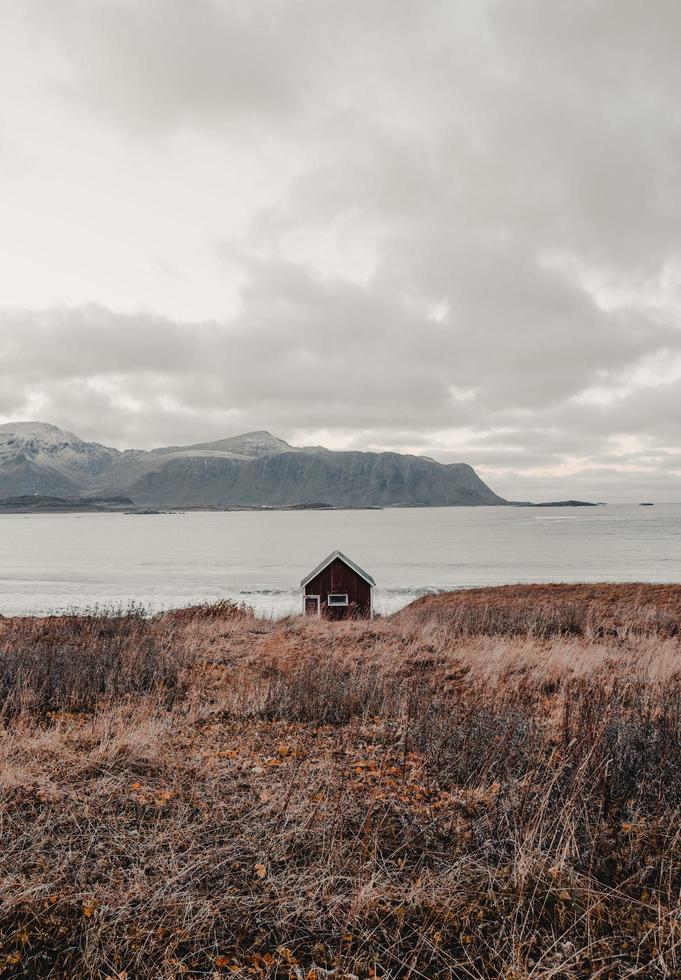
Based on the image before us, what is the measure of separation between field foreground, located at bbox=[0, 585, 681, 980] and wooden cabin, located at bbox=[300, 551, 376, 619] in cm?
1907

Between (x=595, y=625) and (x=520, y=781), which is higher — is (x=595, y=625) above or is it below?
below

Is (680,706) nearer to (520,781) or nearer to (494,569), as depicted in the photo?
(520,781)

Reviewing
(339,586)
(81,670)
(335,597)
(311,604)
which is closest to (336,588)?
(339,586)

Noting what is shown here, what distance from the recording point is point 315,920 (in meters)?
3.36

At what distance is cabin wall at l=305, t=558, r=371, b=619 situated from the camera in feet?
91.8

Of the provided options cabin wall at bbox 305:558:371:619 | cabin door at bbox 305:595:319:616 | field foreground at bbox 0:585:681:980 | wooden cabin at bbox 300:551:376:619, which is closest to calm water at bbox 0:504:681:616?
cabin door at bbox 305:595:319:616

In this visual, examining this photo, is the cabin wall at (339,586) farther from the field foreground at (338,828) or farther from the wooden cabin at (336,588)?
the field foreground at (338,828)

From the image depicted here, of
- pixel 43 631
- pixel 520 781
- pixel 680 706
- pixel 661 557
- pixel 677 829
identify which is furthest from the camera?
pixel 661 557

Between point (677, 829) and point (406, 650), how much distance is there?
8580mm

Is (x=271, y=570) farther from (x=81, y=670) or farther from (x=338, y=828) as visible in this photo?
(x=338, y=828)

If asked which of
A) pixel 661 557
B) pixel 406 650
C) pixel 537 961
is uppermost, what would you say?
pixel 537 961

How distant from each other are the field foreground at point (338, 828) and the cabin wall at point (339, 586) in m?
19.1

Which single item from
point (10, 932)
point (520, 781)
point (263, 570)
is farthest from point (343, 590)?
point (263, 570)

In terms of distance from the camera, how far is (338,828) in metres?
4.29
